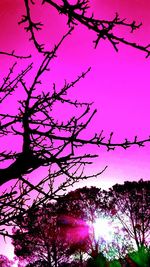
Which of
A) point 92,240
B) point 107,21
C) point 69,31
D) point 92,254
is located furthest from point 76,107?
point 92,240

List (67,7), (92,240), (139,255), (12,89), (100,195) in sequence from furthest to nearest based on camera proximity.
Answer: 1. (100,195)
2. (92,240)
3. (12,89)
4. (139,255)
5. (67,7)

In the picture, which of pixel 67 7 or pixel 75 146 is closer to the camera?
pixel 67 7

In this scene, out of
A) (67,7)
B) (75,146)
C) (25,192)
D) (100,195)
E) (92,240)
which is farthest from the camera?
(100,195)

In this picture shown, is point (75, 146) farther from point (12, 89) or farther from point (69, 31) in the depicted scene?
point (12, 89)

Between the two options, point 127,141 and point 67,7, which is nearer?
point 67,7

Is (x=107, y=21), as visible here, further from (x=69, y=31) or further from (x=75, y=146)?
(x=75, y=146)

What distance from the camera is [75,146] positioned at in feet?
7.84

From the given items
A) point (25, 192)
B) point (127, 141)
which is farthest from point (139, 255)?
point (127, 141)

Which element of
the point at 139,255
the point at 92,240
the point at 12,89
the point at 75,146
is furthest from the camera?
the point at 92,240

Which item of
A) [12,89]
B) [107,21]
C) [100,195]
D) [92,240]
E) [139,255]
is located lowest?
[139,255]

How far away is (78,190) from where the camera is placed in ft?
95.7

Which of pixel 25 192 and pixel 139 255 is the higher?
pixel 25 192

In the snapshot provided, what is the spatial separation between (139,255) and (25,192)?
1.54 m

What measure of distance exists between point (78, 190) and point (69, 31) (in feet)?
89.5
